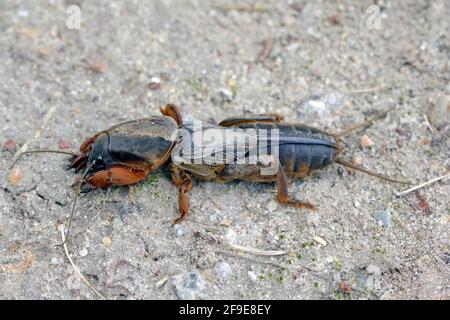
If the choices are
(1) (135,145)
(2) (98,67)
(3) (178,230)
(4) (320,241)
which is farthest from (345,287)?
(2) (98,67)

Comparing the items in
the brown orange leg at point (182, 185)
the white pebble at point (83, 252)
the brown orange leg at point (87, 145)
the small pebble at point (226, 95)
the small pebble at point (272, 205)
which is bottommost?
the white pebble at point (83, 252)

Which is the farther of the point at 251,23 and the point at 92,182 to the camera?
the point at 251,23

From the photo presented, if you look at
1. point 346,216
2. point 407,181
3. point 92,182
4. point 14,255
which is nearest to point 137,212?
point 92,182

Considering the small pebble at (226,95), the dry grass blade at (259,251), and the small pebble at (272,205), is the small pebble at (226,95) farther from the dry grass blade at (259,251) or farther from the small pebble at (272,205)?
the dry grass blade at (259,251)

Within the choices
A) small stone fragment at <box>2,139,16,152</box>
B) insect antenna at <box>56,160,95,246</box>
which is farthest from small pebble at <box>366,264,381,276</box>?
small stone fragment at <box>2,139,16,152</box>

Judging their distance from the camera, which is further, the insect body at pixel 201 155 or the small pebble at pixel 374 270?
the insect body at pixel 201 155

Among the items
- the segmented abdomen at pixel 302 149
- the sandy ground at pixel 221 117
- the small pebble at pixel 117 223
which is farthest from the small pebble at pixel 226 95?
the small pebble at pixel 117 223

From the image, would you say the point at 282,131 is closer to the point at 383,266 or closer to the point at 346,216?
the point at 346,216
